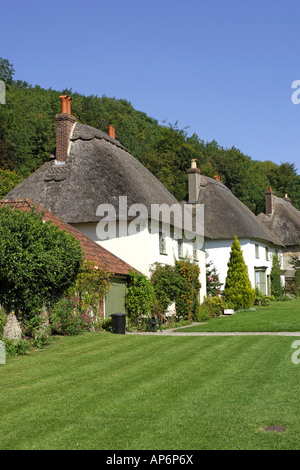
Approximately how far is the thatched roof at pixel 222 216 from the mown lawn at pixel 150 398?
23669 mm

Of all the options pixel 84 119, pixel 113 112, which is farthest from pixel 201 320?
pixel 113 112

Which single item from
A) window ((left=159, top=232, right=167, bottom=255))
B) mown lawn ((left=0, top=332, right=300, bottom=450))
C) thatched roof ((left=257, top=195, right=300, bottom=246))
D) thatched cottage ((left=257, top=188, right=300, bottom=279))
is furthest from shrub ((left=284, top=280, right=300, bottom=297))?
mown lawn ((left=0, top=332, right=300, bottom=450))

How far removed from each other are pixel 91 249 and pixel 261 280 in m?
23.3

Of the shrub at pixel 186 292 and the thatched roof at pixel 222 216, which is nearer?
the shrub at pixel 186 292

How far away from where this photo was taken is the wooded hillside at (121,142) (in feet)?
144

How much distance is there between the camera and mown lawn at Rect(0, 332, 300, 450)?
237 inches

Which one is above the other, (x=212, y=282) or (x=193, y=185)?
(x=193, y=185)

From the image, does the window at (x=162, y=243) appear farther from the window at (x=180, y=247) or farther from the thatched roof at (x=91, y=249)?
the thatched roof at (x=91, y=249)

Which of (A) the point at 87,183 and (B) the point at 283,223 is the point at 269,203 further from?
(A) the point at 87,183

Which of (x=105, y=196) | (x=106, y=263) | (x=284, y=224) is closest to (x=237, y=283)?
(x=105, y=196)

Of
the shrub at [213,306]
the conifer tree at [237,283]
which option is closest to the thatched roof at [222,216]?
the conifer tree at [237,283]

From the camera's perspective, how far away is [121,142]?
2253 inches
